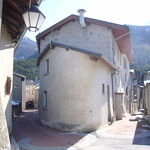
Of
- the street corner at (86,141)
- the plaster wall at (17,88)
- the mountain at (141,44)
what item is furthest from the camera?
the mountain at (141,44)

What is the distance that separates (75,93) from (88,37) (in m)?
6.99

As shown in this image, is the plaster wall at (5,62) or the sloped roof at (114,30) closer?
the plaster wall at (5,62)

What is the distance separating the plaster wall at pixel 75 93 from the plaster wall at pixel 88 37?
3.77m

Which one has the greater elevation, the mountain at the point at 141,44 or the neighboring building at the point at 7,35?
the mountain at the point at 141,44

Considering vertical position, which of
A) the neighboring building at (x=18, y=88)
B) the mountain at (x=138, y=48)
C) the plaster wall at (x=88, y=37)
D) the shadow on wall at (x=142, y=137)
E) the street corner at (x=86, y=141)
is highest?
the mountain at (x=138, y=48)

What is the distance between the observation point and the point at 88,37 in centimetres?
2175

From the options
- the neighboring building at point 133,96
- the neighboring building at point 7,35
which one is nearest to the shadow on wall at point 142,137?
the neighboring building at point 7,35

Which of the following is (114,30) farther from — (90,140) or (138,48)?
(138,48)

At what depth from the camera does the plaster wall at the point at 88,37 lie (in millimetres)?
21016

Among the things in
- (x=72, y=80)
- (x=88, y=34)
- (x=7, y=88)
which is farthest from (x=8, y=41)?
(x=88, y=34)

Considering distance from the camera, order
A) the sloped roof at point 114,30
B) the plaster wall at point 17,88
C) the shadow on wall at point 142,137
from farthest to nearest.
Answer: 1. the plaster wall at point 17,88
2. the sloped roof at point 114,30
3. the shadow on wall at point 142,137

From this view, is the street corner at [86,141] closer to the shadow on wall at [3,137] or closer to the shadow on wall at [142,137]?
the shadow on wall at [142,137]

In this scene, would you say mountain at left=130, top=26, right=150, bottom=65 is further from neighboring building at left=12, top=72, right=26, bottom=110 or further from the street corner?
the street corner

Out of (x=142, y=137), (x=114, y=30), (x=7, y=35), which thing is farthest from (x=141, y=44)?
(x=7, y=35)
